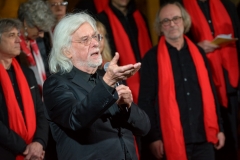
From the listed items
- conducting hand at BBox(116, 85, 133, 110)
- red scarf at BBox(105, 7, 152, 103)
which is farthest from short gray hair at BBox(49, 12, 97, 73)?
red scarf at BBox(105, 7, 152, 103)

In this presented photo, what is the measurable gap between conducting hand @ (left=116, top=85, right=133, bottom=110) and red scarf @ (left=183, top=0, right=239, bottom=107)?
5.63ft

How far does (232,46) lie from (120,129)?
1913 mm

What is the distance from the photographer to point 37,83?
3271 millimetres

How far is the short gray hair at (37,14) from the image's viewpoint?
341cm

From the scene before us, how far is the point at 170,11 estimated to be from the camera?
3.39m

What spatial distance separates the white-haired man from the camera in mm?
1853

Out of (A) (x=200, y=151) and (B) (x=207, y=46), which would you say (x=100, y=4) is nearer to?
(B) (x=207, y=46)

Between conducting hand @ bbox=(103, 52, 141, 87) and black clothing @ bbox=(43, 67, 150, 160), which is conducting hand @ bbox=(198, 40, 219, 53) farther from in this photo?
conducting hand @ bbox=(103, 52, 141, 87)

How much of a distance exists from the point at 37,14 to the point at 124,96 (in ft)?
5.32

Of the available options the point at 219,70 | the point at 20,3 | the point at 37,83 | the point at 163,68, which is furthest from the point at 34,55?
the point at 219,70

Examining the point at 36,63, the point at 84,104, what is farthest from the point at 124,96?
the point at 36,63

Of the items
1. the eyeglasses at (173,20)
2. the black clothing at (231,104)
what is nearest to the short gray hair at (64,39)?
the eyeglasses at (173,20)

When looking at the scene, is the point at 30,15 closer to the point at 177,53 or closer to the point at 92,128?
the point at 177,53

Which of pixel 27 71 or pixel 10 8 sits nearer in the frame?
pixel 27 71
